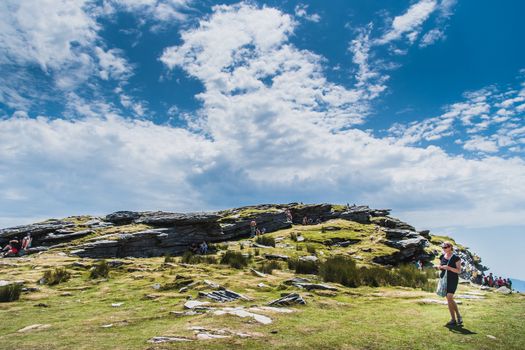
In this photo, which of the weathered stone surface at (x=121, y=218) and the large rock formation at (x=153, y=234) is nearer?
the large rock formation at (x=153, y=234)

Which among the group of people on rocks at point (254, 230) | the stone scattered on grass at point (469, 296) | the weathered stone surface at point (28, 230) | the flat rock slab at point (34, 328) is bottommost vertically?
the flat rock slab at point (34, 328)

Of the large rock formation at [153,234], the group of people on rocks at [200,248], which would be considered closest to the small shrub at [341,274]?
the group of people on rocks at [200,248]

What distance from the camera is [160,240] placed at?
32.7m

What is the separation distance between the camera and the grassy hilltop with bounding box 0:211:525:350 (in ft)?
25.1

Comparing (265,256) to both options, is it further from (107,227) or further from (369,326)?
(107,227)

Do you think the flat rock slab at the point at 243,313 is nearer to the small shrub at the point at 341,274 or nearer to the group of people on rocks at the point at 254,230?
the small shrub at the point at 341,274

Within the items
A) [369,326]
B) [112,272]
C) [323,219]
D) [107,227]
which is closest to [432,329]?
[369,326]

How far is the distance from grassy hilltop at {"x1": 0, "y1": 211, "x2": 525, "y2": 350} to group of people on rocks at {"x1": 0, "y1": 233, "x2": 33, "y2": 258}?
31.7 feet

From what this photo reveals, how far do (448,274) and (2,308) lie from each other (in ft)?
48.0

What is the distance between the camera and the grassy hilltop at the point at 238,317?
7.64 metres

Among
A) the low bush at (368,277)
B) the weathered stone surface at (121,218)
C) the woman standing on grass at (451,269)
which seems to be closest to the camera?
the woman standing on grass at (451,269)

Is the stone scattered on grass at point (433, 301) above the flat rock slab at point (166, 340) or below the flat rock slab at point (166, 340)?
above

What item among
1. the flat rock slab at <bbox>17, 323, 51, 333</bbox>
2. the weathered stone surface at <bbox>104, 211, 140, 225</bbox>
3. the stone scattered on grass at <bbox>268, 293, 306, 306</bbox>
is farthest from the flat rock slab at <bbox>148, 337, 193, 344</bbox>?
the weathered stone surface at <bbox>104, 211, 140, 225</bbox>

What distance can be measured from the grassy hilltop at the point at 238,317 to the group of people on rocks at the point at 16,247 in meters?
9.67
